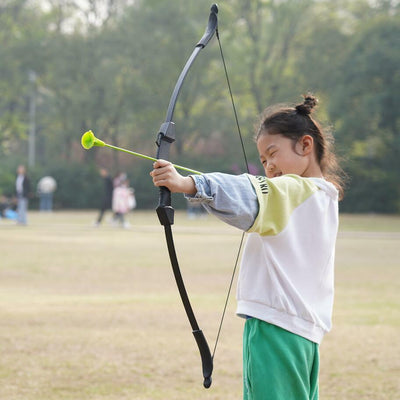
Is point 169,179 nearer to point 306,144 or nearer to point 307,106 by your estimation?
point 306,144

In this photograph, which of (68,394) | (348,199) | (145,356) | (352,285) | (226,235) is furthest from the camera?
(348,199)

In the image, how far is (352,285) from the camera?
34.1 ft

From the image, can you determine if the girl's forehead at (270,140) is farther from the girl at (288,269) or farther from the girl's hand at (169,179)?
the girl's hand at (169,179)

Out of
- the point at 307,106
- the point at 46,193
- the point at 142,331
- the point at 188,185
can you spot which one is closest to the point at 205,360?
the point at 188,185

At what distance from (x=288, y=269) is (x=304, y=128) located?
0.56 m

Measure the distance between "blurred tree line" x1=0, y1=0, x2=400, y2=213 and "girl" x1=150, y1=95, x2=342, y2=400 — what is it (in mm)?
38576

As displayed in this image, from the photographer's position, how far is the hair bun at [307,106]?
2.94 metres

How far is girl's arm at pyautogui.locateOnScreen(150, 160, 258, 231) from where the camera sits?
224 cm

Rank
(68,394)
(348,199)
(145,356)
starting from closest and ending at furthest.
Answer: (68,394) → (145,356) → (348,199)

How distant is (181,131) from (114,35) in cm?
713

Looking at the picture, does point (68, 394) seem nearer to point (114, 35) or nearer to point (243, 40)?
point (114, 35)

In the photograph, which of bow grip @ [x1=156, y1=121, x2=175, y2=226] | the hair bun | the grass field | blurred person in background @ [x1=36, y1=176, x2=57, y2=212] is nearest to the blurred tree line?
blurred person in background @ [x1=36, y1=176, x2=57, y2=212]

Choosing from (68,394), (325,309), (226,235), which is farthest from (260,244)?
(226,235)

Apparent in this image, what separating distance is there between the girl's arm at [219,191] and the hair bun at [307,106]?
0.65 metres
